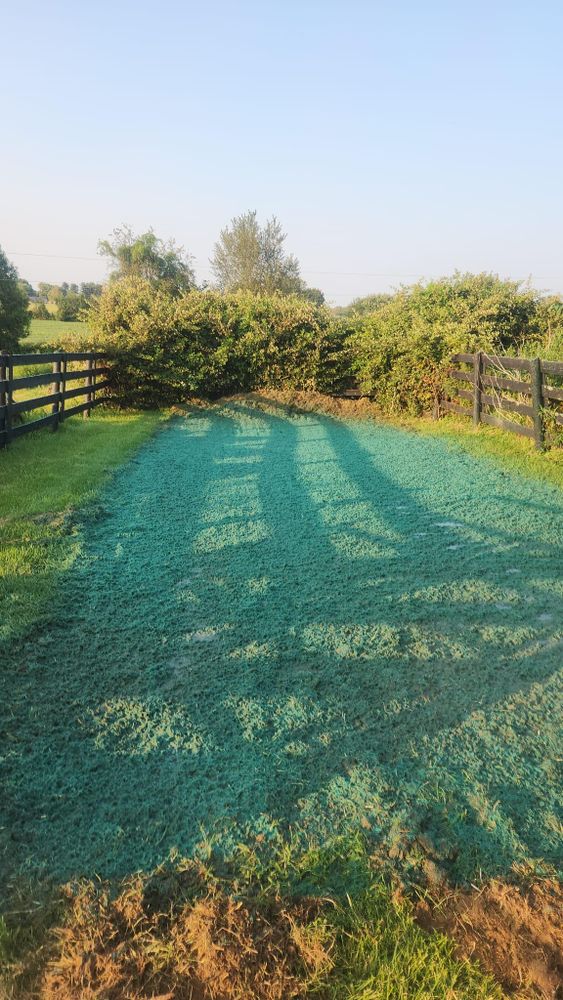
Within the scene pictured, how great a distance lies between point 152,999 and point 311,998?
0.41 meters

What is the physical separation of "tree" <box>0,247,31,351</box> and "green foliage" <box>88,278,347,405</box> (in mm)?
22464

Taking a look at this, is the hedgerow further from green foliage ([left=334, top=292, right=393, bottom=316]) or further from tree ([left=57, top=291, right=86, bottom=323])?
tree ([left=57, top=291, right=86, bottom=323])

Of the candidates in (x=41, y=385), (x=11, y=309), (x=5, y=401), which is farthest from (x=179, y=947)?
(x=11, y=309)

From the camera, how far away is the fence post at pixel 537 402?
8.54m

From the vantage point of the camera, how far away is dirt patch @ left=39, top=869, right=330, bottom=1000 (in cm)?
157

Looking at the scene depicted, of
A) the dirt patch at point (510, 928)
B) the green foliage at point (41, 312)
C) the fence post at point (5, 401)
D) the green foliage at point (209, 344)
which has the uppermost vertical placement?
the green foliage at point (41, 312)

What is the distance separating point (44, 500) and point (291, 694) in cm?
398

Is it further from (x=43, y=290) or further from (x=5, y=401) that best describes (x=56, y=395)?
(x=43, y=290)

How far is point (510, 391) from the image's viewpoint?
32.9 feet

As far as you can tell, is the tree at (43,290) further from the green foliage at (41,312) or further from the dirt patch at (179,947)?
the dirt patch at (179,947)

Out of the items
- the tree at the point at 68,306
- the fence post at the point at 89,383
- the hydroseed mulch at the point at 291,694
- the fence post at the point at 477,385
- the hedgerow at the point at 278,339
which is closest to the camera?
the hydroseed mulch at the point at 291,694

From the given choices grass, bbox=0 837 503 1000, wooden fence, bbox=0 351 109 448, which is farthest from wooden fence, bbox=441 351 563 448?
grass, bbox=0 837 503 1000

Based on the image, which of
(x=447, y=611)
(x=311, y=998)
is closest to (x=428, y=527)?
(x=447, y=611)

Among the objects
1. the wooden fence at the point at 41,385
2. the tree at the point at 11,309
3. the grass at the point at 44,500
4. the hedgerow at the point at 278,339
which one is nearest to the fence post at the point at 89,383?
the wooden fence at the point at 41,385
